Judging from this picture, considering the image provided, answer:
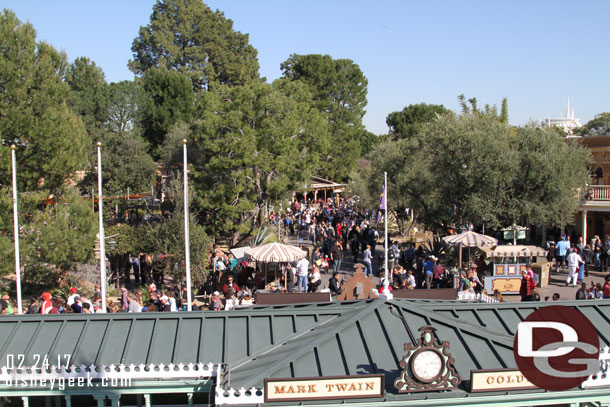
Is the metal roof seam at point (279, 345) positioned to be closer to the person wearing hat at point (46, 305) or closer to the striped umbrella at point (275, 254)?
the person wearing hat at point (46, 305)

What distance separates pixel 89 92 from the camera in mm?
49781

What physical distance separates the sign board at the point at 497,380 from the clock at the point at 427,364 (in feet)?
1.17

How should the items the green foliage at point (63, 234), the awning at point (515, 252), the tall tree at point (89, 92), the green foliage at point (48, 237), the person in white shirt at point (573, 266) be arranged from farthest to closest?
1. the tall tree at point (89, 92)
2. the person in white shirt at point (573, 266)
3. the awning at point (515, 252)
4. the green foliage at point (63, 234)
5. the green foliage at point (48, 237)

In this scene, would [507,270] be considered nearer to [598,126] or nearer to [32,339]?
[32,339]

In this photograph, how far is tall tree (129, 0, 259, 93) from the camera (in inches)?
2447

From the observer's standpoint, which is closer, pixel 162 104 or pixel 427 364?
pixel 427 364

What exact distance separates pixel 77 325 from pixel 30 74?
1373 cm

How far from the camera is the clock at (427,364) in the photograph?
6035mm

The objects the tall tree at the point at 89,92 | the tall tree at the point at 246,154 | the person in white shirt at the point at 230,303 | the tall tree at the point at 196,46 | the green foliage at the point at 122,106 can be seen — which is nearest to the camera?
the person in white shirt at the point at 230,303

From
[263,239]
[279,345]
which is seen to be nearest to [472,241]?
[263,239]

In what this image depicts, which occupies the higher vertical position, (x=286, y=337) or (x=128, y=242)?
(x=128, y=242)

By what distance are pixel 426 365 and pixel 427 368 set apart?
1.3 inches

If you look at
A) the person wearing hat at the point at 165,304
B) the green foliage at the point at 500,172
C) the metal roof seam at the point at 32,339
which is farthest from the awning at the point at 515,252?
the metal roof seam at the point at 32,339

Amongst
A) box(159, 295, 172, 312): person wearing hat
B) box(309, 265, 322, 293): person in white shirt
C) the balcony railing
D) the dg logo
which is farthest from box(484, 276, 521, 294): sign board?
the dg logo
